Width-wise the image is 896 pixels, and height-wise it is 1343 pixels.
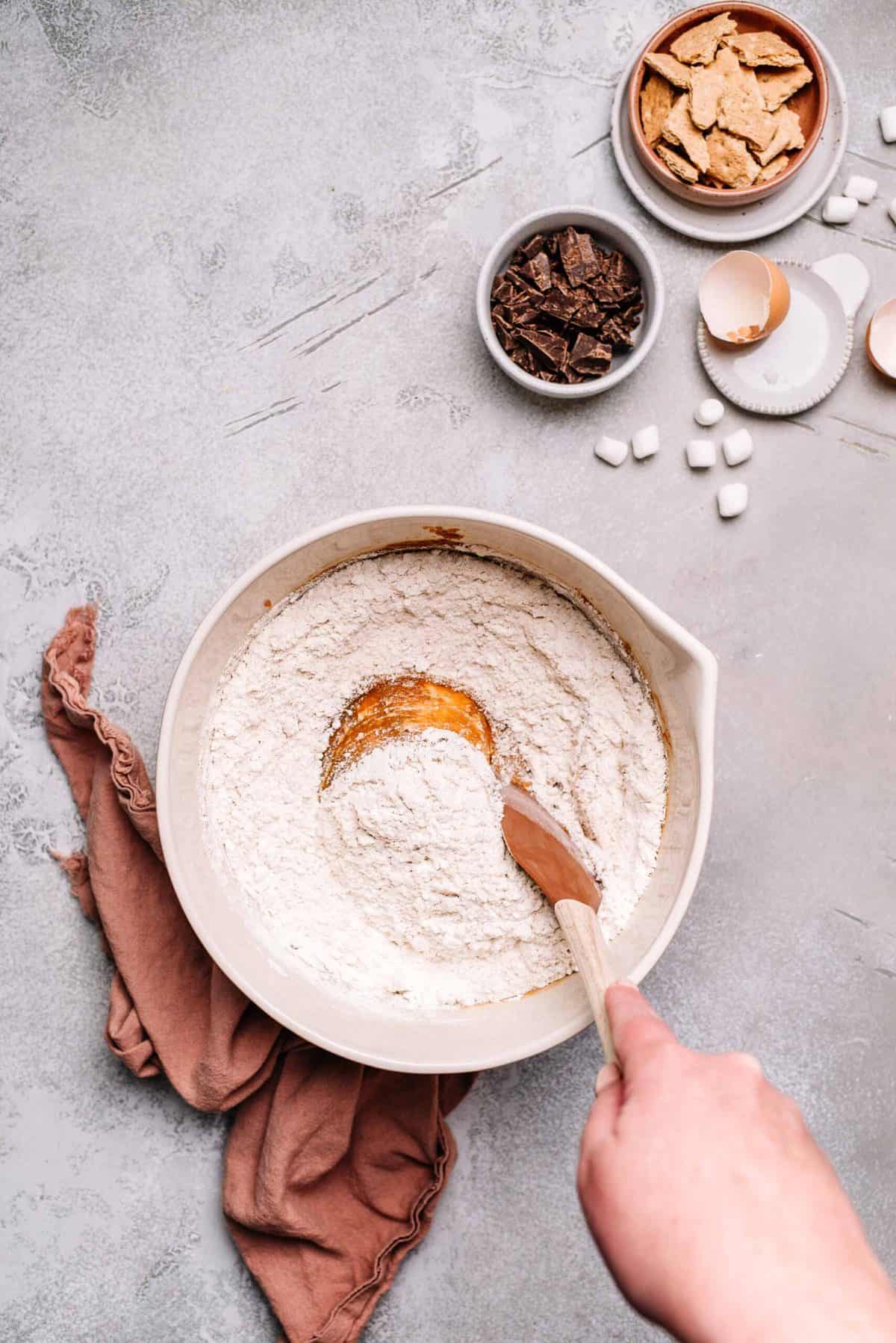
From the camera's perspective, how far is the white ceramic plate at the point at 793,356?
4.17 ft

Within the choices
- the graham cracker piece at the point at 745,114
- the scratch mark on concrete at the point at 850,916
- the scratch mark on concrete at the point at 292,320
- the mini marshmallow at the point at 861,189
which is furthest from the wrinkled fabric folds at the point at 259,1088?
the mini marshmallow at the point at 861,189

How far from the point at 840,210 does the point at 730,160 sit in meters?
0.17

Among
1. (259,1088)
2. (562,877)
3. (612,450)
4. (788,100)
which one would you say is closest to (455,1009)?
(562,877)

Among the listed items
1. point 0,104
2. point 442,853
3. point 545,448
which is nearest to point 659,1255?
point 442,853

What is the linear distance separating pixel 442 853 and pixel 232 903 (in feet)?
0.78

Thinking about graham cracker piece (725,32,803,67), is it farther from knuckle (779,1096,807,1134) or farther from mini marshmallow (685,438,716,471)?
knuckle (779,1096,807,1134)

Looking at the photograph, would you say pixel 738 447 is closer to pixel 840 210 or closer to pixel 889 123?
pixel 840 210

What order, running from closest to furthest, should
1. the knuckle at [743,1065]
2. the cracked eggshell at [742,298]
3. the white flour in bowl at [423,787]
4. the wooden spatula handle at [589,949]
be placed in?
1. the knuckle at [743,1065]
2. the wooden spatula handle at [589,949]
3. the white flour in bowl at [423,787]
4. the cracked eggshell at [742,298]

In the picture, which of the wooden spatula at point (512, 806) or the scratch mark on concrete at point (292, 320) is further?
the scratch mark on concrete at point (292, 320)

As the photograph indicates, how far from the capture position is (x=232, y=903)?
1.09 meters

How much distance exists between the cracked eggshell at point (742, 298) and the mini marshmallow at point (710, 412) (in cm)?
8

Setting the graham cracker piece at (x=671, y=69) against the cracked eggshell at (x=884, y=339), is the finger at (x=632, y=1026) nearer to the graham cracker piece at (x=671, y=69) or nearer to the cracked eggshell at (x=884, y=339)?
the cracked eggshell at (x=884, y=339)

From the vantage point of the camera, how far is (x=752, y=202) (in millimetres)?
1273

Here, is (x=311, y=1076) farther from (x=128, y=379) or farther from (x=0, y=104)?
(x=0, y=104)
